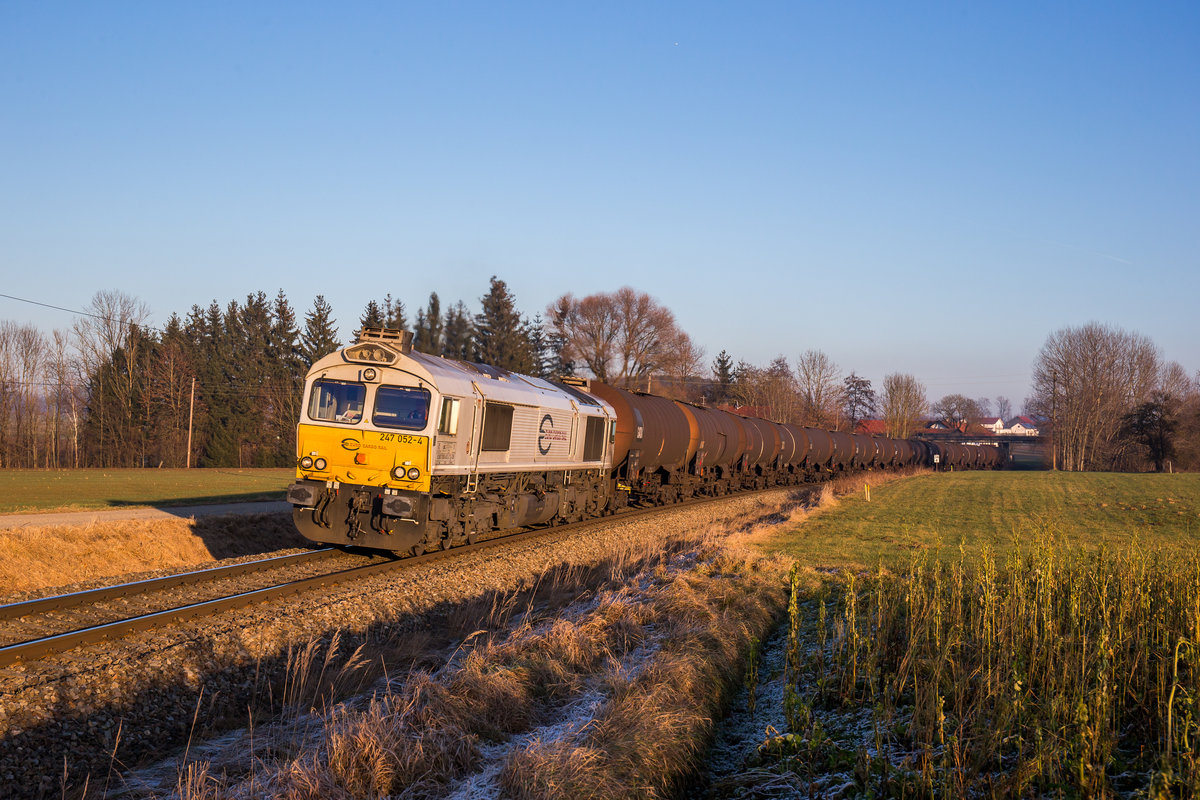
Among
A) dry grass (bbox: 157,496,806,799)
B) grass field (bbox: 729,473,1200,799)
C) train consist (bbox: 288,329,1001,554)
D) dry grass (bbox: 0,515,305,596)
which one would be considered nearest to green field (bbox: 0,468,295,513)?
dry grass (bbox: 0,515,305,596)

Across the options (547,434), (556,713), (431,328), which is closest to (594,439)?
(547,434)

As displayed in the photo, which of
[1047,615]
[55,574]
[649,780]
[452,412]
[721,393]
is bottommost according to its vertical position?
[55,574]

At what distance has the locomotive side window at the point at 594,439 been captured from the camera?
65.7 feet

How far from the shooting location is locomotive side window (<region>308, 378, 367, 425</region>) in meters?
13.5

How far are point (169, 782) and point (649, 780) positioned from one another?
3.29 meters

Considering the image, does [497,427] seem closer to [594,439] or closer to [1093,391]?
[594,439]

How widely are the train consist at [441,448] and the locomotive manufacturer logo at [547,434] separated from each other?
0.05 m

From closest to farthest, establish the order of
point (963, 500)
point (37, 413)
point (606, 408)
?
point (606, 408) < point (963, 500) < point (37, 413)

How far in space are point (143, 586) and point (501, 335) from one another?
55.0 meters

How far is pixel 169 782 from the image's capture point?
17.2ft

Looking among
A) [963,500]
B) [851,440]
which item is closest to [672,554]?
[963,500]

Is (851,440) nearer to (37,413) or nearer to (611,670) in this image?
(611,670)

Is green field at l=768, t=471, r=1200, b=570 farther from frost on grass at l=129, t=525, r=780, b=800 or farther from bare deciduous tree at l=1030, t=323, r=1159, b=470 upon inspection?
bare deciduous tree at l=1030, t=323, r=1159, b=470

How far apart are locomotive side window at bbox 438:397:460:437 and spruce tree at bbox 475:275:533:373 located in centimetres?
4905
